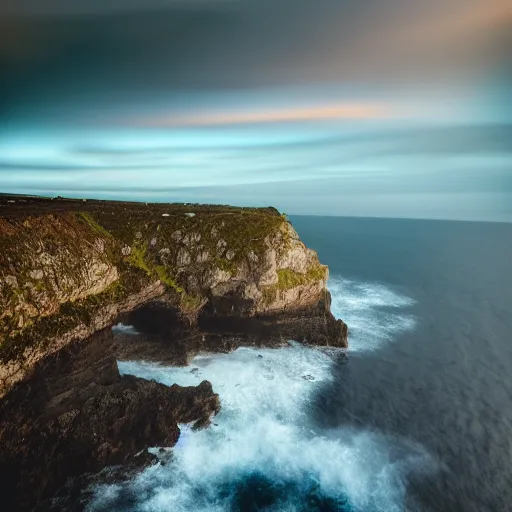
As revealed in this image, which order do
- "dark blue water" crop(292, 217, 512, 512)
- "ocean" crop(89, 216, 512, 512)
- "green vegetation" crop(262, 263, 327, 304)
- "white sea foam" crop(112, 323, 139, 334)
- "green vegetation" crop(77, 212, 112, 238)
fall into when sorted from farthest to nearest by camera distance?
"green vegetation" crop(262, 263, 327, 304) < "green vegetation" crop(77, 212, 112, 238) < "white sea foam" crop(112, 323, 139, 334) < "dark blue water" crop(292, 217, 512, 512) < "ocean" crop(89, 216, 512, 512)

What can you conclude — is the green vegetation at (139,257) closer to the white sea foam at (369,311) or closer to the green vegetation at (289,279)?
the green vegetation at (289,279)

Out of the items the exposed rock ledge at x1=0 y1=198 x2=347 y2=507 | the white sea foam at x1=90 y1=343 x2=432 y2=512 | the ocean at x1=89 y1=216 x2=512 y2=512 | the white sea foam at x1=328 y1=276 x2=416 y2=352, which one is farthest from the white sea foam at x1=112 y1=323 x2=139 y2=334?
the white sea foam at x1=328 y1=276 x2=416 y2=352

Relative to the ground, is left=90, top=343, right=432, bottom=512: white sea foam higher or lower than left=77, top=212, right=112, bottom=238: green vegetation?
lower

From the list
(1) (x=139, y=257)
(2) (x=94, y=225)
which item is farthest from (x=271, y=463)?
(2) (x=94, y=225)

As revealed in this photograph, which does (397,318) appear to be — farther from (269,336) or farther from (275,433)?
(275,433)

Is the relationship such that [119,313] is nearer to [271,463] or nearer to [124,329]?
[124,329]

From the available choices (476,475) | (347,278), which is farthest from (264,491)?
(347,278)

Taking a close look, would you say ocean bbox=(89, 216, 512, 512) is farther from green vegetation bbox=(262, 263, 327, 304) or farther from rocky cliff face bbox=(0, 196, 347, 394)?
green vegetation bbox=(262, 263, 327, 304)

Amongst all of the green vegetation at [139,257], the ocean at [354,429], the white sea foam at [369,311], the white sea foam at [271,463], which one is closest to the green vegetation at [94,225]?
the green vegetation at [139,257]
